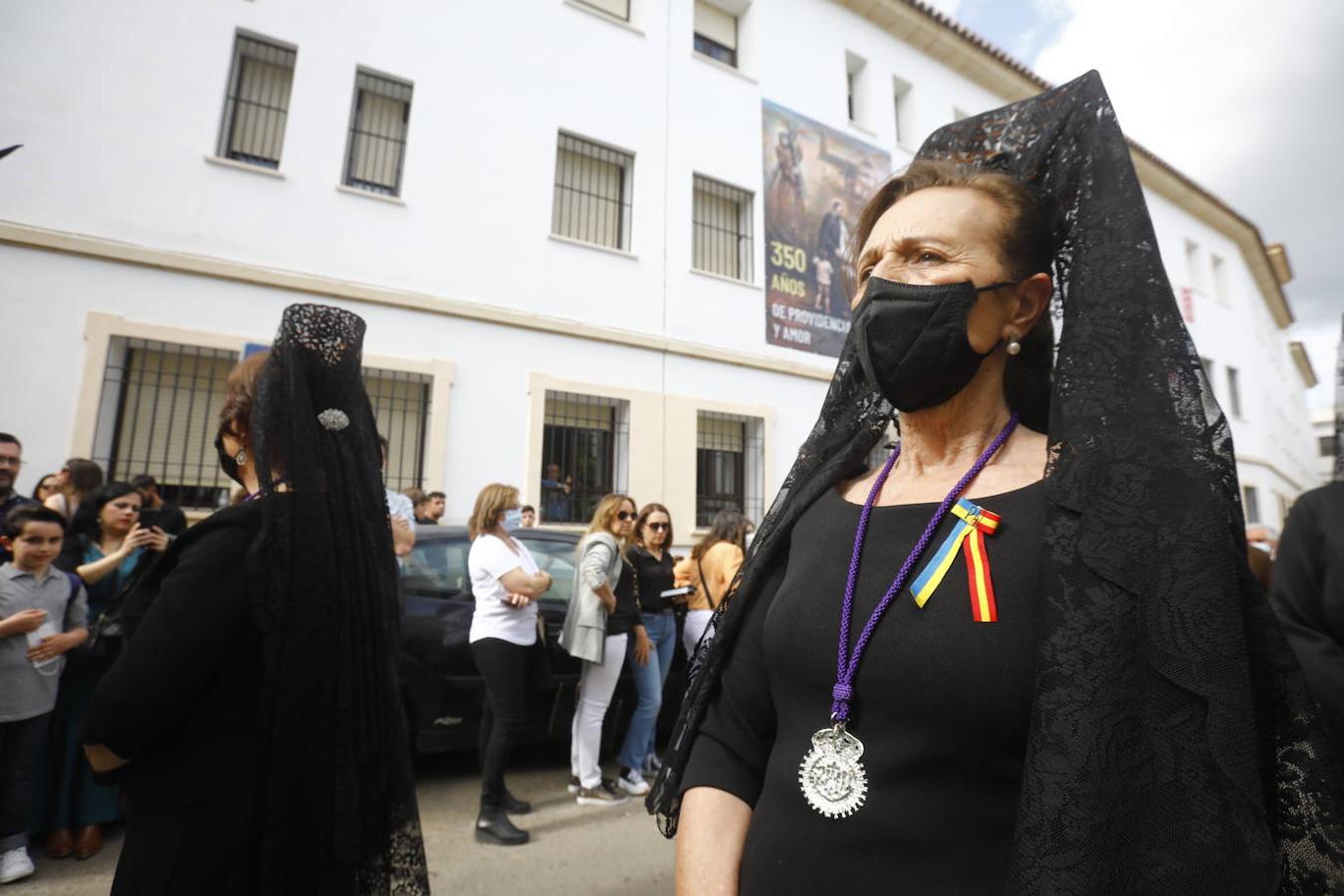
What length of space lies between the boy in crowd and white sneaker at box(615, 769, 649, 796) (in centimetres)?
322

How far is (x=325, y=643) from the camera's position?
1.96m

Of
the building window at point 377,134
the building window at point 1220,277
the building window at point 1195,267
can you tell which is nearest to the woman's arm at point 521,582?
the building window at point 377,134

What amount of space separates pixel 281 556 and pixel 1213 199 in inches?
980

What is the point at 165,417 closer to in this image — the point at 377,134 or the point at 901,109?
the point at 377,134

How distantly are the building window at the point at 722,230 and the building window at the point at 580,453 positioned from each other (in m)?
2.99

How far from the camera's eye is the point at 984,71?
14.6 metres

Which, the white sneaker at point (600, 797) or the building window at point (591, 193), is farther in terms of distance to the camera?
the building window at point (591, 193)

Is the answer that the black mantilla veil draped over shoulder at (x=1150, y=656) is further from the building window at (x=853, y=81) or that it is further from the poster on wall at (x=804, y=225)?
the building window at (x=853, y=81)

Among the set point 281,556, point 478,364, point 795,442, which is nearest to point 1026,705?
point 281,556

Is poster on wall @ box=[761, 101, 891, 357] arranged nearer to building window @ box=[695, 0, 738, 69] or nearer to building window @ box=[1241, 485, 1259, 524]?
building window @ box=[695, 0, 738, 69]

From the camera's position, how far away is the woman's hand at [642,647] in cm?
509

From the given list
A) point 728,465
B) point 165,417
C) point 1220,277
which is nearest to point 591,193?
point 728,465

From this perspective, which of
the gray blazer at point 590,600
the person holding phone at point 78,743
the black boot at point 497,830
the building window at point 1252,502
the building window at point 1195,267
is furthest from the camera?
the building window at point 1195,267

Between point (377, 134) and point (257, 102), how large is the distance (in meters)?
1.33
